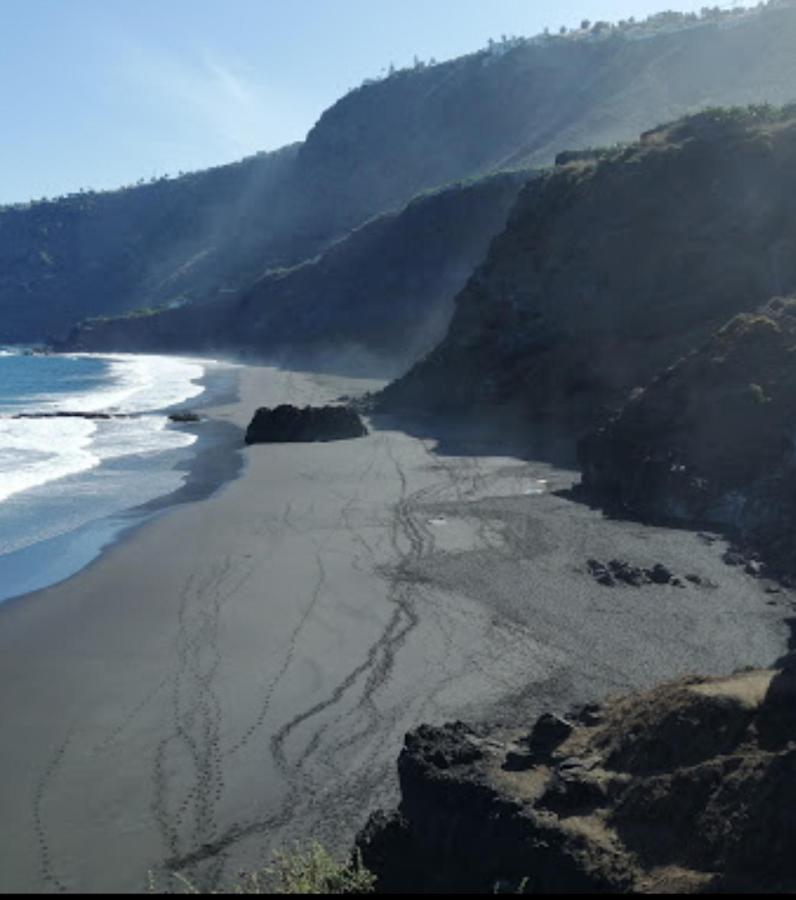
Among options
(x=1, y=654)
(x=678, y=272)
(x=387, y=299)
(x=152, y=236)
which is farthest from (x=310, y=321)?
(x=152, y=236)

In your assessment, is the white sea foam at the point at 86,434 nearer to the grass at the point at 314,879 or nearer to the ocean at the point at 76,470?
the ocean at the point at 76,470

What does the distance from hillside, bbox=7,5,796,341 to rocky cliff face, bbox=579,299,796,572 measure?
66122mm

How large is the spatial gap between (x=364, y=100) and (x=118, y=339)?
53042mm

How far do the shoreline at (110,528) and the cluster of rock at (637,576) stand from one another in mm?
9668

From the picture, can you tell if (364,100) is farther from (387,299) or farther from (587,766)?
(587,766)

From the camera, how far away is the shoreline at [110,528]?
1903cm

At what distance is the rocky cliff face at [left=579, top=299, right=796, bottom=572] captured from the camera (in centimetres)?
2209

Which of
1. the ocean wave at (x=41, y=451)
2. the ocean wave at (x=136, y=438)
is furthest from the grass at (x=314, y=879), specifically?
the ocean wave at (x=136, y=438)

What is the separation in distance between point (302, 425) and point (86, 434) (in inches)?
376

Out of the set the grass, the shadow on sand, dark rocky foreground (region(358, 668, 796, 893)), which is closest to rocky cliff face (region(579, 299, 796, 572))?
the shadow on sand

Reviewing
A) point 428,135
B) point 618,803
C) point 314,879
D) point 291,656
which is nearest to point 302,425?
point 291,656

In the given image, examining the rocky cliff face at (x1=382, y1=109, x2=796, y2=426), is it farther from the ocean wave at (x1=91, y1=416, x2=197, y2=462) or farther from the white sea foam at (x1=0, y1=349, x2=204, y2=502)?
the white sea foam at (x1=0, y1=349, x2=204, y2=502)

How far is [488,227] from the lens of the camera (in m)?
79.5

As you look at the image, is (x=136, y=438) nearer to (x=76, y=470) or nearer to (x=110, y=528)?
(x=76, y=470)
